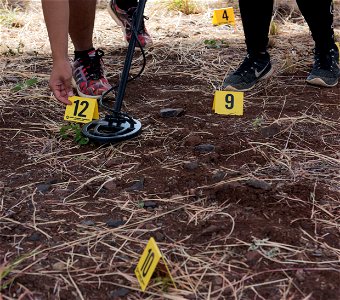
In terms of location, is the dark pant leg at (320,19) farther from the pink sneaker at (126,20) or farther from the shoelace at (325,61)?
the pink sneaker at (126,20)

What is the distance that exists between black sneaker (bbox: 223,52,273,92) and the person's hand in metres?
0.88

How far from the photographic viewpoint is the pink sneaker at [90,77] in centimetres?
247

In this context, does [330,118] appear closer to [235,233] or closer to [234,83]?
[234,83]

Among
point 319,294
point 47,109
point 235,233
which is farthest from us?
point 47,109

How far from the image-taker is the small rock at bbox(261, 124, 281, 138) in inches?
81.0

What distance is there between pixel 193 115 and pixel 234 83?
14.2 inches

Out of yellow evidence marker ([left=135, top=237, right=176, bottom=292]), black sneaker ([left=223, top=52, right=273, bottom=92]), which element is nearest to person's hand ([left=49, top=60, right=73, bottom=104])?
yellow evidence marker ([left=135, top=237, right=176, bottom=292])

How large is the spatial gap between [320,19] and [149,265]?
157cm

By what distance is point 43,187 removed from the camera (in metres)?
1.73

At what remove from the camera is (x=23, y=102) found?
2.47 meters

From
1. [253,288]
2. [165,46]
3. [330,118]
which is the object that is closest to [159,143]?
[330,118]

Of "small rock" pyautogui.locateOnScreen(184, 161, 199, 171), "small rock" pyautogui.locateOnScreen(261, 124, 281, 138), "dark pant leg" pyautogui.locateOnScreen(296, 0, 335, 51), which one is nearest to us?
"small rock" pyautogui.locateOnScreen(184, 161, 199, 171)

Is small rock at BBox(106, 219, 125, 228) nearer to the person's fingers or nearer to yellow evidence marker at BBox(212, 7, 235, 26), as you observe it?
the person's fingers

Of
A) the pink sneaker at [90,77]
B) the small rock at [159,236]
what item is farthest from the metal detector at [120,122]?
the small rock at [159,236]
